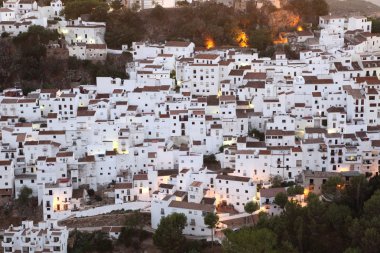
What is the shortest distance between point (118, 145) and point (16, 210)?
14.7 feet

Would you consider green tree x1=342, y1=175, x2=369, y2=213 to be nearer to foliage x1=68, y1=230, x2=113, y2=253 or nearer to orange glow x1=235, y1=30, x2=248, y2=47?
foliage x1=68, y1=230, x2=113, y2=253

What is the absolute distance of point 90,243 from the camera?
25547 millimetres

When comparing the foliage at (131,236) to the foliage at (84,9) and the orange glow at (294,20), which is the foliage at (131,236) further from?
the orange glow at (294,20)

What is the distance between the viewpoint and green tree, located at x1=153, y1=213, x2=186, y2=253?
79.2 ft

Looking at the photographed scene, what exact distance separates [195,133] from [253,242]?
7377 mm

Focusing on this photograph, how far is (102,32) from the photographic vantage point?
3756 centimetres

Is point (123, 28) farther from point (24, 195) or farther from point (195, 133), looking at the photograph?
point (24, 195)

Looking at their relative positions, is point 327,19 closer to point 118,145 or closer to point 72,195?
point 118,145

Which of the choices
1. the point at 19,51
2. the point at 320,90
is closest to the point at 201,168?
the point at 320,90

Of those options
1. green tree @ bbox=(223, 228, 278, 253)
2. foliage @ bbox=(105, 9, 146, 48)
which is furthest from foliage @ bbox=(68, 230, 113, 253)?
foliage @ bbox=(105, 9, 146, 48)

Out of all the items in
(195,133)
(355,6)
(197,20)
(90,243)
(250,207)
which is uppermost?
(355,6)

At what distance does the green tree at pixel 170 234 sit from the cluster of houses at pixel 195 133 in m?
0.76

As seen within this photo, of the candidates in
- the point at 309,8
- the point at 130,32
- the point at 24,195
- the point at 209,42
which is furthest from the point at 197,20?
the point at 24,195

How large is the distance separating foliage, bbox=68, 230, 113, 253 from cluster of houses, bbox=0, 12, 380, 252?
0.77 m
